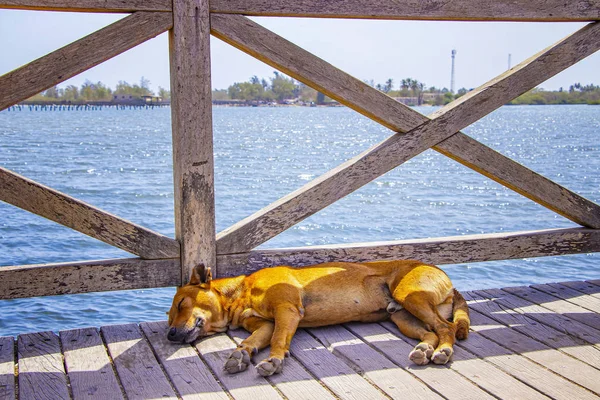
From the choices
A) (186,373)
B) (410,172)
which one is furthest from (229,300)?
(410,172)

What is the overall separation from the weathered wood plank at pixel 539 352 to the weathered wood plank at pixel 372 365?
695 mm

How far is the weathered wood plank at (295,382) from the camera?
10.4 feet

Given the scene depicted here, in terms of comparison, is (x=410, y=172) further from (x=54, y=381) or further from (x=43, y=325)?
(x=54, y=381)

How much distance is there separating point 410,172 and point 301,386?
87.9 feet

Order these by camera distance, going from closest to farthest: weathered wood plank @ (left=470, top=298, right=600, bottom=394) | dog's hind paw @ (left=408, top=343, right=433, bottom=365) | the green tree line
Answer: weathered wood plank @ (left=470, top=298, right=600, bottom=394) < dog's hind paw @ (left=408, top=343, right=433, bottom=365) < the green tree line

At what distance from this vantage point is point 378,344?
381 centimetres

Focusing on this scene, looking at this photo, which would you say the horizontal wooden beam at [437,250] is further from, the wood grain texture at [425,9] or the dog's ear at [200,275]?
the wood grain texture at [425,9]

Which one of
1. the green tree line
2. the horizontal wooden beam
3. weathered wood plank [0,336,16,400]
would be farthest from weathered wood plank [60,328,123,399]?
the green tree line

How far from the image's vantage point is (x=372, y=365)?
11.5 feet

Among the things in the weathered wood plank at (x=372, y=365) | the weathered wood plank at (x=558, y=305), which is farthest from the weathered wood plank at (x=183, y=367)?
the weathered wood plank at (x=558, y=305)

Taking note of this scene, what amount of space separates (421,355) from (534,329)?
917mm

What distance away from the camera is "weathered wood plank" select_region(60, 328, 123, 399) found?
319cm

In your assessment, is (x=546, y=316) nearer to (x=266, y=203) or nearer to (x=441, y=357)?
(x=441, y=357)

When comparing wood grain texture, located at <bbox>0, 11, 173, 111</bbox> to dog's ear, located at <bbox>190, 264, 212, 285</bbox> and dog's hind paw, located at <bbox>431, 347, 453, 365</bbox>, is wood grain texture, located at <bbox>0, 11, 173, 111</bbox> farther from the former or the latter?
dog's hind paw, located at <bbox>431, 347, 453, 365</bbox>
